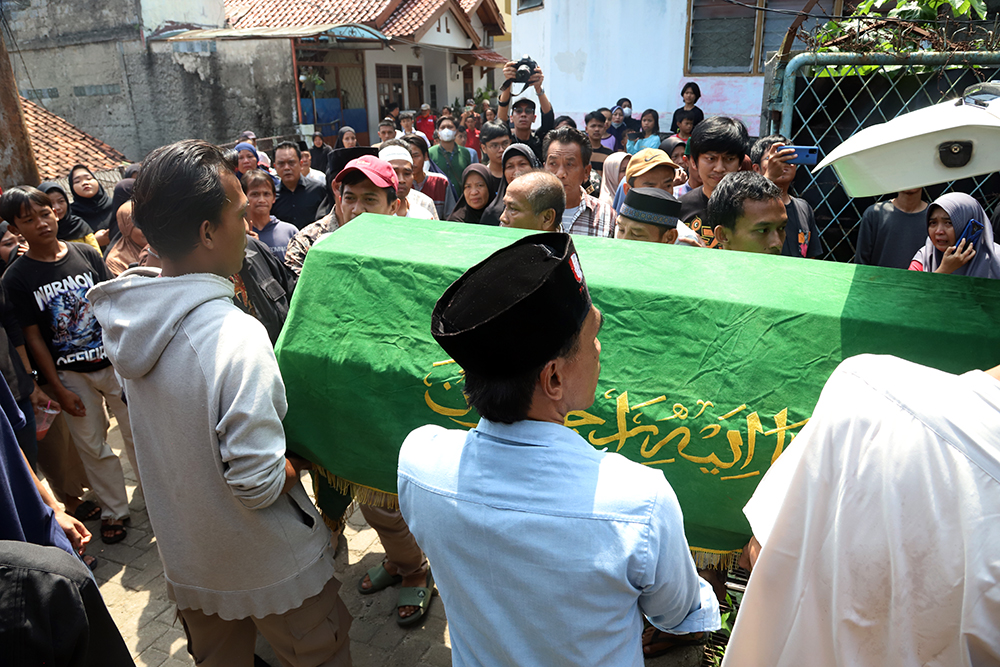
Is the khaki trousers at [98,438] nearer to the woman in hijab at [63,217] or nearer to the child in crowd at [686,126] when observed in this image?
the woman in hijab at [63,217]

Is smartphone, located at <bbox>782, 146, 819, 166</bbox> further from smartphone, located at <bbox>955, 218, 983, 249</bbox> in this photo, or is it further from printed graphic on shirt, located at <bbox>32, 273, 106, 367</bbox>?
printed graphic on shirt, located at <bbox>32, 273, 106, 367</bbox>

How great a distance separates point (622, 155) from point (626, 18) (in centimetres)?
620

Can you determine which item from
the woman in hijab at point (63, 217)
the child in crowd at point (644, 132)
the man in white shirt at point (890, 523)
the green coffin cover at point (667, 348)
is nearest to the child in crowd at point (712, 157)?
the green coffin cover at point (667, 348)

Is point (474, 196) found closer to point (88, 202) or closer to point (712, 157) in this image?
point (712, 157)

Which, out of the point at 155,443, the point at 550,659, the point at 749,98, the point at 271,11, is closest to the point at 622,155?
the point at 155,443

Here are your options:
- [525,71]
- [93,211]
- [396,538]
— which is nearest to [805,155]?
[396,538]

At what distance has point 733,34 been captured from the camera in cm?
947

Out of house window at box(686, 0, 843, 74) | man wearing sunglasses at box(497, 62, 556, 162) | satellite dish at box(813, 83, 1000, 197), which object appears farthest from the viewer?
house window at box(686, 0, 843, 74)

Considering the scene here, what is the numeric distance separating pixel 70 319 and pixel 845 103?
4.21 m

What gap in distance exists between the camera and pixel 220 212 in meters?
1.67

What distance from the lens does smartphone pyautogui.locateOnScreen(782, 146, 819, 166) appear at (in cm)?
338

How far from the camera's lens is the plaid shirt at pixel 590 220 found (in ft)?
12.4

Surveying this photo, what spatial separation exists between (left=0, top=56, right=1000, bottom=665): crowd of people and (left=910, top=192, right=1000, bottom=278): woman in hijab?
0.03 feet

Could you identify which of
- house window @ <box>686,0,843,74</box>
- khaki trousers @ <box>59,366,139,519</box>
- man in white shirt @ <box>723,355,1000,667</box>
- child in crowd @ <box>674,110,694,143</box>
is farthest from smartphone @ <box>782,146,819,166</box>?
house window @ <box>686,0,843,74</box>
